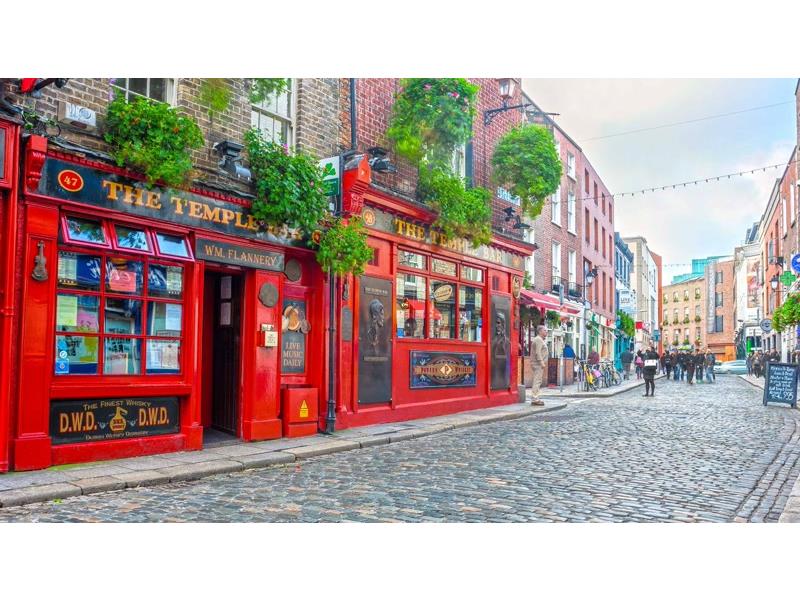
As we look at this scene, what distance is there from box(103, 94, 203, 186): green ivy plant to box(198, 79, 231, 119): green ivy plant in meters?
1.08

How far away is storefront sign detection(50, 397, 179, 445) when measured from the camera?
302 inches

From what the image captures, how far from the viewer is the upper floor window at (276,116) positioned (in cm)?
1055

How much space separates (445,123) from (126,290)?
21.5ft

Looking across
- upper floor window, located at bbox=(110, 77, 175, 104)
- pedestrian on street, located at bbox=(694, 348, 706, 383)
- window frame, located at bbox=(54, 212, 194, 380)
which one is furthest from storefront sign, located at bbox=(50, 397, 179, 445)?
pedestrian on street, located at bbox=(694, 348, 706, 383)

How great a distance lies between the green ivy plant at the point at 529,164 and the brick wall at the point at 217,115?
17.3 feet

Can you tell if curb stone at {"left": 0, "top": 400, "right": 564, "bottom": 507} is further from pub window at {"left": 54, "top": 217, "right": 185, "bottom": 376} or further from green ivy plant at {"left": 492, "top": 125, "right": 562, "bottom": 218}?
green ivy plant at {"left": 492, "top": 125, "right": 562, "bottom": 218}

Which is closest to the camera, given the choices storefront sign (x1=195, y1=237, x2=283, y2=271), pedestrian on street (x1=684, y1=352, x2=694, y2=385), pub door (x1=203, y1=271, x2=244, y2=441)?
storefront sign (x1=195, y1=237, x2=283, y2=271)

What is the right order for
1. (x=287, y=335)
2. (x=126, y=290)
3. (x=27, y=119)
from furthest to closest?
1. (x=287, y=335)
2. (x=126, y=290)
3. (x=27, y=119)

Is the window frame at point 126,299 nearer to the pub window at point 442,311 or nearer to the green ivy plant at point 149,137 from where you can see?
the green ivy plant at point 149,137

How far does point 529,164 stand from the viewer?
15711 millimetres

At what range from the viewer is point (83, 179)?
7.84 m

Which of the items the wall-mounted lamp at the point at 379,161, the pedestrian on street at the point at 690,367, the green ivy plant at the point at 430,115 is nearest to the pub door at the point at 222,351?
the wall-mounted lamp at the point at 379,161
